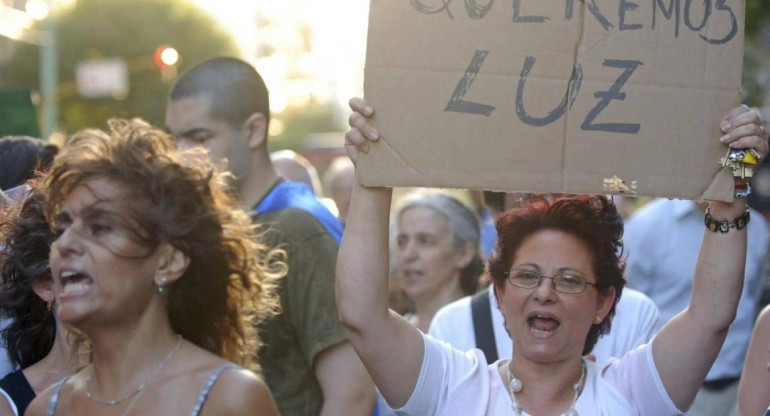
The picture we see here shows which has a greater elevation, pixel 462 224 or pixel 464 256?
pixel 462 224

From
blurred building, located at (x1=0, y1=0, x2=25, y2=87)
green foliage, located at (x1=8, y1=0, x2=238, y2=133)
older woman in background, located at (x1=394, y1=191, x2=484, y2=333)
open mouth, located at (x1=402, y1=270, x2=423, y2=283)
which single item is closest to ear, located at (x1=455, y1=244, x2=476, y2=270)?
older woman in background, located at (x1=394, y1=191, x2=484, y2=333)

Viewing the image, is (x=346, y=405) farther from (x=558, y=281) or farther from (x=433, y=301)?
(x=433, y=301)

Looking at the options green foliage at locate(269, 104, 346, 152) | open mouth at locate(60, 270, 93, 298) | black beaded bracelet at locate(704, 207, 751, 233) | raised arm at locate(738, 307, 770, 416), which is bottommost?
green foliage at locate(269, 104, 346, 152)

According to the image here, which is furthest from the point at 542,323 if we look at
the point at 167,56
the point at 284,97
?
the point at 284,97

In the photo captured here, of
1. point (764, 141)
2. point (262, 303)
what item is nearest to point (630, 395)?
point (764, 141)

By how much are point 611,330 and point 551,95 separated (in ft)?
4.21

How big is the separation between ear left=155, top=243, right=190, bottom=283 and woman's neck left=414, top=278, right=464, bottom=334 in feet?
9.96

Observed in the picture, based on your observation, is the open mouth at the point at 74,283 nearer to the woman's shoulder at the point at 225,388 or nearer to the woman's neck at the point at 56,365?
the woman's shoulder at the point at 225,388

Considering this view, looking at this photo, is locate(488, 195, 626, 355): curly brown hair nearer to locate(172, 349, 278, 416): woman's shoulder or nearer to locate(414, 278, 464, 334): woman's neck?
locate(172, 349, 278, 416): woman's shoulder

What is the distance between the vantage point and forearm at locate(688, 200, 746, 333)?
3537 mm

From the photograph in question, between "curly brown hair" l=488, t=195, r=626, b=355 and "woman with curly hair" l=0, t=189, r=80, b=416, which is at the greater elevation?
"curly brown hair" l=488, t=195, r=626, b=355

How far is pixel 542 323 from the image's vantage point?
370 centimetres

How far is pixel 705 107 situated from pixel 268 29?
90.3 m

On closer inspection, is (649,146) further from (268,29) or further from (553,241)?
(268,29)
